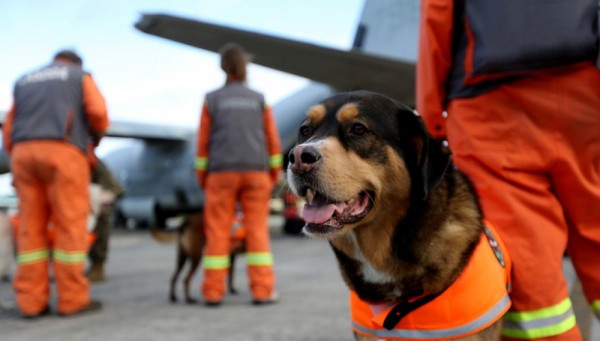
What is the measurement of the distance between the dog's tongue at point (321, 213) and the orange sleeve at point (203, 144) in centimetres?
310

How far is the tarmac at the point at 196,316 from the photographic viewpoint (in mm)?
3502

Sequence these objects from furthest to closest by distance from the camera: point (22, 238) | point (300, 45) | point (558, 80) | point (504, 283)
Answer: point (300, 45) < point (22, 238) < point (558, 80) < point (504, 283)

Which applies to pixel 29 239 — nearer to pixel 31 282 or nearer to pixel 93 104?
pixel 31 282

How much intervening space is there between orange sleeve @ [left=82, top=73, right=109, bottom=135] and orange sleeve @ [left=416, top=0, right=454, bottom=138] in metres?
2.84

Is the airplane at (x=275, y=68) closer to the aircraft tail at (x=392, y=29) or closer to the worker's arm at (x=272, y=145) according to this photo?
the aircraft tail at (x=392, y=29)

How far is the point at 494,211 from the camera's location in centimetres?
190

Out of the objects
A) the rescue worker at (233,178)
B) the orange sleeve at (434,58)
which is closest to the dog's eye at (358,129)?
the orange sleeve at (434,58)

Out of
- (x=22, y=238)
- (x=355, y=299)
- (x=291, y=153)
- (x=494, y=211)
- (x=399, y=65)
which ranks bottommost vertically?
(x=399, y=65)

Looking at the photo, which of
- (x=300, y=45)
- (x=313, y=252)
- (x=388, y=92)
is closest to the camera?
(x=313, y=252)

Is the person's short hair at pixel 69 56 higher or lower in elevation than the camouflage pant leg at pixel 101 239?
higher

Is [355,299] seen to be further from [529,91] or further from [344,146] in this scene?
[529,91]

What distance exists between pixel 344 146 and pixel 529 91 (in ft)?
2.07

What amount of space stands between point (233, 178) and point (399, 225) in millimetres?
2979

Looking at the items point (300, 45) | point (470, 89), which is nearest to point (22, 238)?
point (470, 89)
